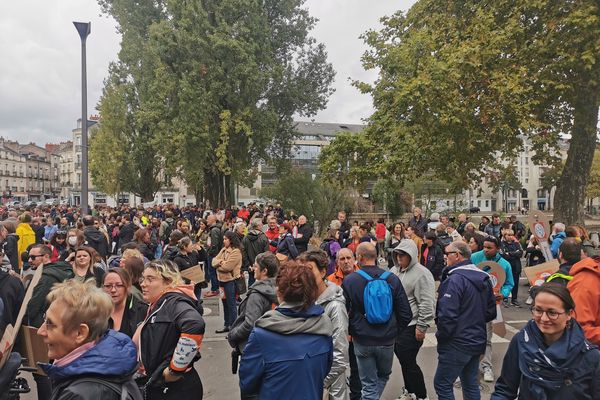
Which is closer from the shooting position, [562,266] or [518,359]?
[518,359]

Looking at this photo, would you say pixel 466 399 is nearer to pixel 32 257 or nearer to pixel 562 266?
pixel 562 266

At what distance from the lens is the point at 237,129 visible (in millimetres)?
22578

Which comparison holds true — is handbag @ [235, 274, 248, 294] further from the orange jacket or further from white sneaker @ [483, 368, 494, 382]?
the orange jacket

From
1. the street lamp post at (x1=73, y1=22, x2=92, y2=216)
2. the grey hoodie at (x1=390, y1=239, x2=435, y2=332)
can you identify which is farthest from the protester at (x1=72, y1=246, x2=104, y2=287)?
the street lamp post at (x1=73, y1=22, x2=92, y2=216)

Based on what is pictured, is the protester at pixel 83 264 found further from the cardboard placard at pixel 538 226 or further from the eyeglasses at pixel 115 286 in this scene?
the cardboard placard at pixel 538 226

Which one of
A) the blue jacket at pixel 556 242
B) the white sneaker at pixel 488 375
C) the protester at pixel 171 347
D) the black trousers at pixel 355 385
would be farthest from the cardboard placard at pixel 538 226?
the protester at pixel 171 347

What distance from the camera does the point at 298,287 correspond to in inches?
107

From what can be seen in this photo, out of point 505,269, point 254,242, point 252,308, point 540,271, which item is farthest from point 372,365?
point 254,242

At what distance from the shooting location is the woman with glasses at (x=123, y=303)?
3.71m

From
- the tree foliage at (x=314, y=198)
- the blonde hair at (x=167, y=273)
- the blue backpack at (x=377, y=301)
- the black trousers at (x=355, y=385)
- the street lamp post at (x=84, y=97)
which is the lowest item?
the black trousers at (x=355, y=385)

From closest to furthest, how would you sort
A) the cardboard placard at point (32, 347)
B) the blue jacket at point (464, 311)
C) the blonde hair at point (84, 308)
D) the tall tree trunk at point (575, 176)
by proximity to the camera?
1. the blonde hair at point (84, 308)
2. the cardboard placard at point (32, 347)
3. the blue jacket at point (464, 311)
4. the tall tree trunk at point (575, 176)

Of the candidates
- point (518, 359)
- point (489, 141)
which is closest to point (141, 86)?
point (489, 141)

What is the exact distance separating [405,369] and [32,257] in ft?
14.4

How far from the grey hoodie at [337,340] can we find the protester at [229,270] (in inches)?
145
